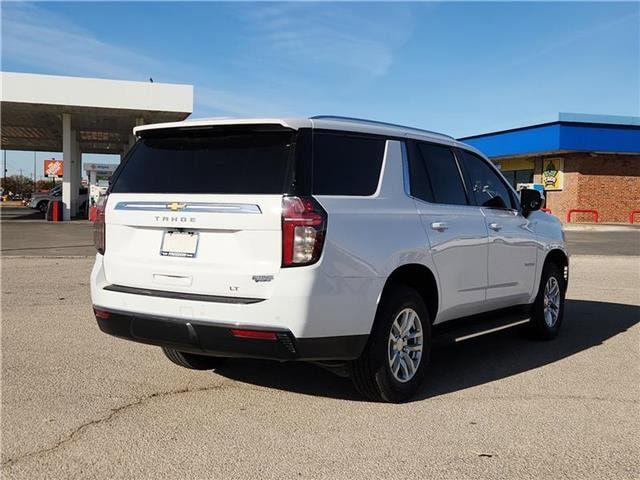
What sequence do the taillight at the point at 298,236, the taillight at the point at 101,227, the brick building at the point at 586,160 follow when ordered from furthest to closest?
the brick building at the point at 586,160
the taillight at the point at 101,227
the taillight at the point at 298,236

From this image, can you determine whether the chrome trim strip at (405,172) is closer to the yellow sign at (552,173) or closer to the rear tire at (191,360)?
the rear tire at (191,360)

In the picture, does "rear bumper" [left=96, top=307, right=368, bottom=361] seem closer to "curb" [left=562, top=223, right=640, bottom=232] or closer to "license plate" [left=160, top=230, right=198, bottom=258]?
"license plate" [left=160, top=230, right=198, bottom=258]

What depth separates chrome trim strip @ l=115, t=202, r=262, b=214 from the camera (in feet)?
13.6

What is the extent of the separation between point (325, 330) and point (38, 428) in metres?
1.89

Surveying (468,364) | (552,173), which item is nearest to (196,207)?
(468,364)

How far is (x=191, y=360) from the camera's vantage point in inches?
221

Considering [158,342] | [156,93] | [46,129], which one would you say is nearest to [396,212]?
[158,342]

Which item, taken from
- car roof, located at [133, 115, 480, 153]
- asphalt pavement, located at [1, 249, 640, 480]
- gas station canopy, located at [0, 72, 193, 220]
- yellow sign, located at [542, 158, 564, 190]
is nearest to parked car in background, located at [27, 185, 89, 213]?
gas station canopy, located at [0, 72, 193, 220]

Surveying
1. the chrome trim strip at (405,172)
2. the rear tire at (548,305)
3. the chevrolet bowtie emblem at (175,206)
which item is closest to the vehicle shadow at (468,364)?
the rear tire at (548,305)

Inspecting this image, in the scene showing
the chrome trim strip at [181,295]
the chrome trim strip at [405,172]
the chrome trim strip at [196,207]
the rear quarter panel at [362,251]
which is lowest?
the chrome trim strip at [181,295]

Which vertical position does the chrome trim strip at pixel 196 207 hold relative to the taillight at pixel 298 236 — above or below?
above

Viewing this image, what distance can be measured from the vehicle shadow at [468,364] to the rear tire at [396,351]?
9.3 inches

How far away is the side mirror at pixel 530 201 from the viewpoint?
678cm

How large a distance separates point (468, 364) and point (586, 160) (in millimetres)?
32381
